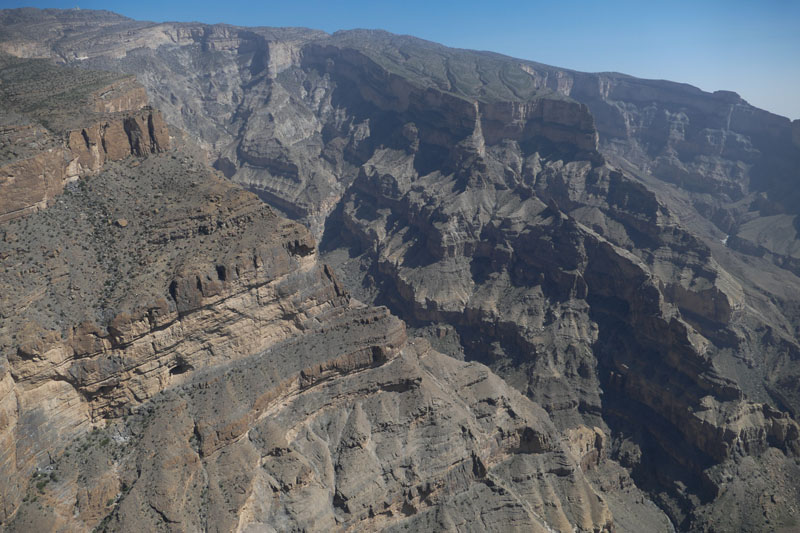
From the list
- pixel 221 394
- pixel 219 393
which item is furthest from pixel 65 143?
pixel 221 394

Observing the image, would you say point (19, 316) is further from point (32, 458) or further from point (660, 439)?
point (660, 439)

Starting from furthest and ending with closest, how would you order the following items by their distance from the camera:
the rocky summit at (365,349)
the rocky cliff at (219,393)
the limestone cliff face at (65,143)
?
the limestone cliff face at (65,143) < the rocky summit at (365,349) < the rocky cliff at (219,393)

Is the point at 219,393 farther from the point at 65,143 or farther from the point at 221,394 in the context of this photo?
the point at 65,143

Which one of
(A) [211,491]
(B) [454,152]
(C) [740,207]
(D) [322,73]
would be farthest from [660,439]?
(D) [322,73]

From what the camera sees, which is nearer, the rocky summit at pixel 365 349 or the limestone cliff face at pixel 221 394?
the limestone cliff face at pixel 221 394

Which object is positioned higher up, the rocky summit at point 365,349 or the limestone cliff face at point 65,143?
the limestone cliff face at point 65,143

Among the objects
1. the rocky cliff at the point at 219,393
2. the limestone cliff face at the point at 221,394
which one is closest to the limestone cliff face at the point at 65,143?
the rocky cliff at the point at 219,393

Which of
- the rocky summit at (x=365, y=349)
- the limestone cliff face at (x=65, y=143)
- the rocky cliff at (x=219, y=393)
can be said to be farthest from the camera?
the limestone cliff face at (x=65, y=143)

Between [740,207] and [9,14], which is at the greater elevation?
[9,14]

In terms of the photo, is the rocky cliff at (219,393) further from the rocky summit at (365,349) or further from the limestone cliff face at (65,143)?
the limestone cliff face at (65,143)
